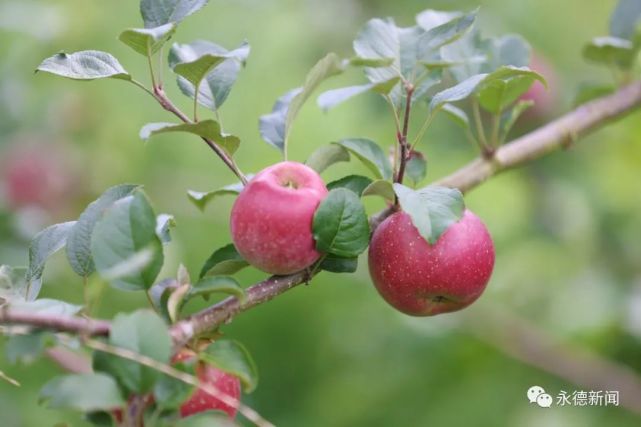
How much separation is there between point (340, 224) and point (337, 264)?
3.3 inches

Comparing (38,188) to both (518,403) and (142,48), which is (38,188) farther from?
(142,48)

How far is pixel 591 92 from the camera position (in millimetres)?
1338

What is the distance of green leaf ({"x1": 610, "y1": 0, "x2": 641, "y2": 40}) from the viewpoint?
138 centimetres

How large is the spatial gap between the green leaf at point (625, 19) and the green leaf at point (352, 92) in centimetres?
63

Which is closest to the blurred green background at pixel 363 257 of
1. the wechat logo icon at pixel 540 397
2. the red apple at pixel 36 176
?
the red apple at pixel 36 176

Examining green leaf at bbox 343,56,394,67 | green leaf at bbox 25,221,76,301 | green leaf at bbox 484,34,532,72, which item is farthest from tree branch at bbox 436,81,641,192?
green leaf at bbox 25,221,76,301

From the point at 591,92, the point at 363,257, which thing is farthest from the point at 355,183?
the point at 363,257

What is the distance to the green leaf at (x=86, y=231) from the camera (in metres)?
0.88

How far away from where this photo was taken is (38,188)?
2.21 m

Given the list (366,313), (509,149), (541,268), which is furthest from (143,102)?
(509,149)

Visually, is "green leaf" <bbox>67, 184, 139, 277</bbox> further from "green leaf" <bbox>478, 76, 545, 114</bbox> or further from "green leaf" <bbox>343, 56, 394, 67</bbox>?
"green leaf" <bbox>478, 76, 545, 114</bbox>

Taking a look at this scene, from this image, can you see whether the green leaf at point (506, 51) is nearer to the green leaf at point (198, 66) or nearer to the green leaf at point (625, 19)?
the green leaf at point (625, 19)

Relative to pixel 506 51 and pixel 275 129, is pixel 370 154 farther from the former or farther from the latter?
pixel 506 51

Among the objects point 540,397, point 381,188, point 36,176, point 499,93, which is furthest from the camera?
point 36,176
